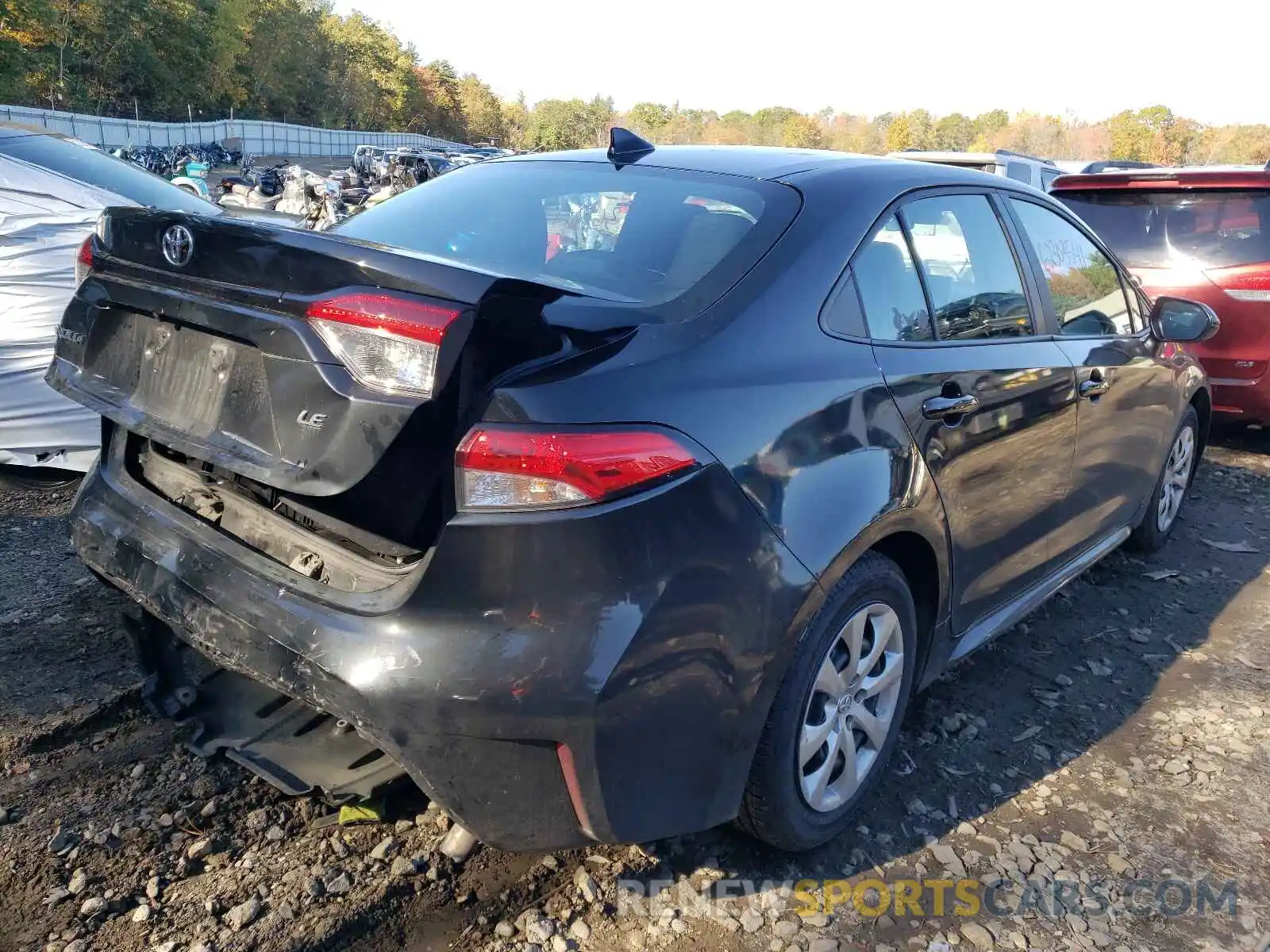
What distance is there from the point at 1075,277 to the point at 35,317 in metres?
4.44

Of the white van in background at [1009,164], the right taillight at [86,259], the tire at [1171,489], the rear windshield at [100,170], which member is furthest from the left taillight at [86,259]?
the white van in background at [1009,164]

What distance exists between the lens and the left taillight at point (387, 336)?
70.6 inches

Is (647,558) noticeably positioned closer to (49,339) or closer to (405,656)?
(405,656)

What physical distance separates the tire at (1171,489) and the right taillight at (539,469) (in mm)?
3472

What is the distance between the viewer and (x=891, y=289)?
2.58m

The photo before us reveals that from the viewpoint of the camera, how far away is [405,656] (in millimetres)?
1812

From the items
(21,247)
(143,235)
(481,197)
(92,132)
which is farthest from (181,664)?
(92,132)

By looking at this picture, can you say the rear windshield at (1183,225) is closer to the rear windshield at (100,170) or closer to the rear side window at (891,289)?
the rear side window at (891,289)

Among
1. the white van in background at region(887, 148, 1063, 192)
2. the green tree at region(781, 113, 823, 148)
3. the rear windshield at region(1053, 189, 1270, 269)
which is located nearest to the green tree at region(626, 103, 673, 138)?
the green tree at region(781, 113, 823, 148)

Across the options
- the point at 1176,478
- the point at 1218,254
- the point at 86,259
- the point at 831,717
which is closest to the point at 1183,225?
the point at 1218,254

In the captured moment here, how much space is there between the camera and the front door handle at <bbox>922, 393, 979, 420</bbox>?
2.51 metres

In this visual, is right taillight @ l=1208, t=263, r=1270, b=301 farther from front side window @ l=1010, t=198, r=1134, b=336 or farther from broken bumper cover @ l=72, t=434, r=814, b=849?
broken bumper cover @ l=72, t=434, r=814, b=849

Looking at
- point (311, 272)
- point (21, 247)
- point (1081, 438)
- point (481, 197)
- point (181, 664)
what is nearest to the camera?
point (311, 272)

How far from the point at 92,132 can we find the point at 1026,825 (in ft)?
154
